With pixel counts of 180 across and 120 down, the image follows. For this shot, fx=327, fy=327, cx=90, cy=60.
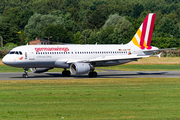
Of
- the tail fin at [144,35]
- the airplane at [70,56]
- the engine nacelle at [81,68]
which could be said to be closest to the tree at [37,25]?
the tail fin at [144,35]

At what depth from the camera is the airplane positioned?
3859 centimetres

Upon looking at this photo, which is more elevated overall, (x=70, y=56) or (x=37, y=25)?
(x=37, y=25)

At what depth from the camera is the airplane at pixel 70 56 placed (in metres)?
38.6

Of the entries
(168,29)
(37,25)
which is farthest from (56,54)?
(168,29)

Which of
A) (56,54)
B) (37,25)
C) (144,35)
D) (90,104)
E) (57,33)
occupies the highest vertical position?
(37,25)

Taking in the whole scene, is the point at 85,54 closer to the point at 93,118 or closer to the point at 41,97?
the point at 41,97

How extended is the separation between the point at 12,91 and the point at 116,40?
122m

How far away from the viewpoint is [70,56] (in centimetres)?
4147

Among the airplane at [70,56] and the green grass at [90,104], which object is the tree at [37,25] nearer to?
the airplane at [70,56]

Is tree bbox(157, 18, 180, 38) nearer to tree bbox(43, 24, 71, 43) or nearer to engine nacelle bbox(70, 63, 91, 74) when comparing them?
tree bbox(43, 24, 71, 43)

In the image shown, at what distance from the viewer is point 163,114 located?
1723cm

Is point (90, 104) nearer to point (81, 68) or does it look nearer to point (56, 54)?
point (81, 68)

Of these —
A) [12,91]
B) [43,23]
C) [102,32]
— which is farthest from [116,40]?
[12,91]

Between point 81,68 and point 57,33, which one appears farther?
point 57,33
